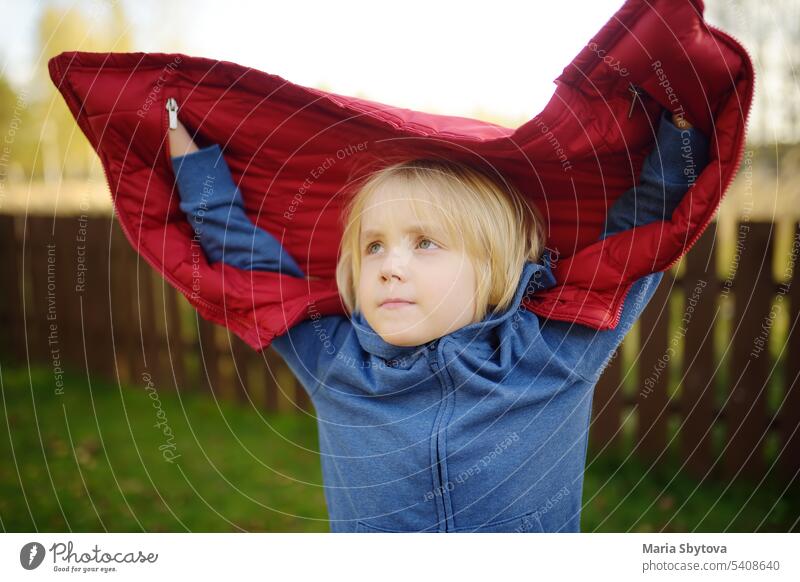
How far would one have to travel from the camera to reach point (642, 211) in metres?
1.00

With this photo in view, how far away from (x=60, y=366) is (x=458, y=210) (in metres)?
2.73

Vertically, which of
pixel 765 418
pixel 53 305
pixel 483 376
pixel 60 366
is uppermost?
pixel 483 376

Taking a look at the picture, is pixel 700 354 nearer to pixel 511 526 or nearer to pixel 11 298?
pixel 511 526

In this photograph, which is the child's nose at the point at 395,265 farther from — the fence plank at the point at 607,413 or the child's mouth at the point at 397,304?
the fence plank at the point at 607,413

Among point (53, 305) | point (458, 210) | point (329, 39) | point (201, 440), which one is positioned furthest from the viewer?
point (53, 305)

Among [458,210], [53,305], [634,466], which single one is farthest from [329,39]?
[53,305]

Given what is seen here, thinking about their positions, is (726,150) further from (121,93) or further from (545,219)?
(121,93)

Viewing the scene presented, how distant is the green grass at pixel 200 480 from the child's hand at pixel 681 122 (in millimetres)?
1331

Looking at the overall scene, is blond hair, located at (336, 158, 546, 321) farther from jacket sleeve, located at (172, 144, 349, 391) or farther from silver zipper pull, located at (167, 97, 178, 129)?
silver zipper pull, located at (167, 97, 178, 129)

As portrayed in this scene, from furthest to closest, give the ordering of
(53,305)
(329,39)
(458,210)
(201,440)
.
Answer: (53,305)
(201,440)
(329,39)
(458,210)

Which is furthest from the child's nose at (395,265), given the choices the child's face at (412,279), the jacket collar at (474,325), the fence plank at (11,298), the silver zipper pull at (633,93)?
the fence plank at (11,298)

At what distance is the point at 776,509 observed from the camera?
6.12 feet

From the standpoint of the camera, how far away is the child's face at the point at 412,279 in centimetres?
99

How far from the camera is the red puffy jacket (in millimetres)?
871
